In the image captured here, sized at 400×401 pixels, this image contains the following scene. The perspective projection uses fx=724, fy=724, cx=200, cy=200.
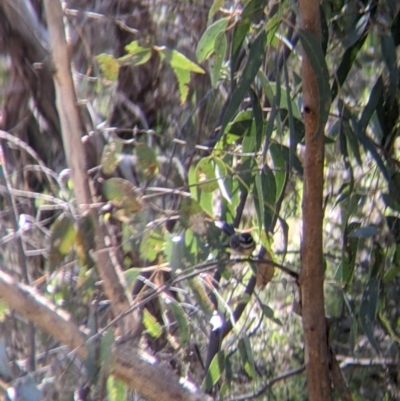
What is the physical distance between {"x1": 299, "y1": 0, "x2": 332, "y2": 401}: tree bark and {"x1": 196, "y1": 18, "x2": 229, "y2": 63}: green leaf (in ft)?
0.39

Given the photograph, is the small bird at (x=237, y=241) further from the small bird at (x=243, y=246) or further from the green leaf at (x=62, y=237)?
the green leaf at (x=62, y=237)

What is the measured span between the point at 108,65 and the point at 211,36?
0.68ft

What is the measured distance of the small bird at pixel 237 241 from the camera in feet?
3.76

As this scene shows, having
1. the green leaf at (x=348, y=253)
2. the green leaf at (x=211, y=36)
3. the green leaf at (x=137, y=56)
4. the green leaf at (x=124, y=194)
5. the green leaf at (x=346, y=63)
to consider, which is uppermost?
the green leaf at (x=211, y=36)

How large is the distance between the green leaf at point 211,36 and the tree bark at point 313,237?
0.12m

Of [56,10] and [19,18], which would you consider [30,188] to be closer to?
[19,18]

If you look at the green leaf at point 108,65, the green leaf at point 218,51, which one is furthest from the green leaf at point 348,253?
the green leaf at point 108,65

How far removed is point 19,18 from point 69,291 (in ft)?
1.69

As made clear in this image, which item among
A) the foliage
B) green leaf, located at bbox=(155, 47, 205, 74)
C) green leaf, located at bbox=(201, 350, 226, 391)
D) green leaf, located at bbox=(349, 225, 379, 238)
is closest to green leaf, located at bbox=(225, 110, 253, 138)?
the foliage

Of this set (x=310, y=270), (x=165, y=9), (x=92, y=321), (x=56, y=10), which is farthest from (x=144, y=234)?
(x=165, y=9)

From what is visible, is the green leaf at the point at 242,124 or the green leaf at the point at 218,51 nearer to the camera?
the green leaf at the point at 218,51

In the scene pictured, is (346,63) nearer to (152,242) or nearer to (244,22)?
(244,22)

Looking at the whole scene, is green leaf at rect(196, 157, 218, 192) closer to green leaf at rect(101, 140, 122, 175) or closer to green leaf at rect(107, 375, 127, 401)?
green leaf at rect(101, 140, 122, 175)

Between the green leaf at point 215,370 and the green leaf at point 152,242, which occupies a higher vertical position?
the green leaf at point 152,242
